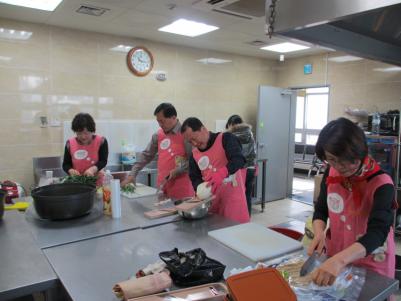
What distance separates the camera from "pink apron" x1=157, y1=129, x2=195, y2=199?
2.60 meters

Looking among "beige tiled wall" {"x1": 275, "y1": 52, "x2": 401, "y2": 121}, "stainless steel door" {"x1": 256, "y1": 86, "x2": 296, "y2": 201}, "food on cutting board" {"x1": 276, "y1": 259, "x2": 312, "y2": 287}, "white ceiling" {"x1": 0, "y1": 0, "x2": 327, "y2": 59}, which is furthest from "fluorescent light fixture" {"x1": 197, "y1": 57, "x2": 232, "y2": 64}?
"food on cutting board" {"x1": 276, "y1": 259, "x2": 312, "y2": 287}

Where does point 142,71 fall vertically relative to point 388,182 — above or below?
above

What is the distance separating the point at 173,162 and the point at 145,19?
183cm

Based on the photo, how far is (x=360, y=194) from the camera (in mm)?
1306

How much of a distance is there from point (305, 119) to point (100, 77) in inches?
216

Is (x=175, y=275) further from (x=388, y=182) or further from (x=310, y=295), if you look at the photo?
(x=388, y=182)

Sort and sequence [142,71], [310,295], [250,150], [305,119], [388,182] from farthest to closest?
1. [305,119]
2. [142,71]
3. [250,150]
4. [388,182]
5. [310,295]

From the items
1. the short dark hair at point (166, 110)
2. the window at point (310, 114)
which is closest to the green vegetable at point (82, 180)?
the short dark hair at point (166, 110)

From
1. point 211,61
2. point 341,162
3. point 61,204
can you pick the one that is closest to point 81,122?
point 61,204

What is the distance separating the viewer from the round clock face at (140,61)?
4.39 metres

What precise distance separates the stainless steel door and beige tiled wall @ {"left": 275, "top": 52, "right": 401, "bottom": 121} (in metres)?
0.52

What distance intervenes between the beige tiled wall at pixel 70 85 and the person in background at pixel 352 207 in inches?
135

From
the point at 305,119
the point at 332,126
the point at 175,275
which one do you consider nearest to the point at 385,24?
A: the point at 332,126

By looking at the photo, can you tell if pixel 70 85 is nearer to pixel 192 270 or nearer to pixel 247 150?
pixel 247 150
